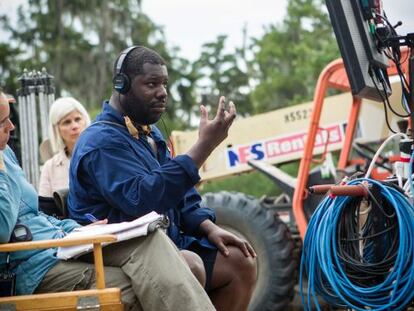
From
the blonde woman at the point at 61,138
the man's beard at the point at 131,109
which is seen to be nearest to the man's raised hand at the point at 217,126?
the man's beard at the point at 131,109

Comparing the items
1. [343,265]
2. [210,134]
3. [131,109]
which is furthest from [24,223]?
[343,265]

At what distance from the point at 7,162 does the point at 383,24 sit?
2.05 metres

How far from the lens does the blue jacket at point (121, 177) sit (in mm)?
3592

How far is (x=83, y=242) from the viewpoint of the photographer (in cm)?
326

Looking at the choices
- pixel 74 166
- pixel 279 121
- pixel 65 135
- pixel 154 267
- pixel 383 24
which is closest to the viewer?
pixel 154 267

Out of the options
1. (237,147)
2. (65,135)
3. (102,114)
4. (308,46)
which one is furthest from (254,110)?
(102,114)

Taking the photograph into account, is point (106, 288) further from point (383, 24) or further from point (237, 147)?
point (237, 147)

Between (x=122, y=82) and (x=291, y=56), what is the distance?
22.2m

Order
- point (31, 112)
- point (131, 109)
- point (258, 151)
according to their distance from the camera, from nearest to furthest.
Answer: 1. point (131, 109)
2. point (31, 112)
3. point (258, 151)

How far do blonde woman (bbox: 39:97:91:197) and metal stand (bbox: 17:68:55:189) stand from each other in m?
0.55

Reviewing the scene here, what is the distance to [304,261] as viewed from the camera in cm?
440

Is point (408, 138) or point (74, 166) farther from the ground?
point (74, 166)

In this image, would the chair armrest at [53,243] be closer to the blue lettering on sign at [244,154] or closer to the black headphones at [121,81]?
the black headphones at [121,81]

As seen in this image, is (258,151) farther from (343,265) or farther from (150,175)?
(150,175)
